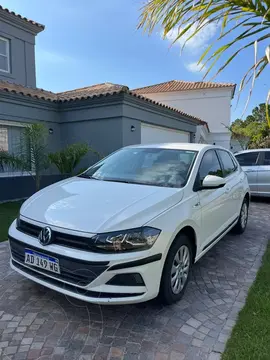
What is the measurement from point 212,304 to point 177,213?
111 cm

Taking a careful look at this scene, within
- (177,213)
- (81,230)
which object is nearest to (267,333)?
(177,213)

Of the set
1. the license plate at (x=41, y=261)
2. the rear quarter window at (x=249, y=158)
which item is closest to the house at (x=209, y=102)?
the rear quarter window at (x=249, y=158)

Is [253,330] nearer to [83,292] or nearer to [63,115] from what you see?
[83,292]

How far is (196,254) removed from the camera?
3387mm

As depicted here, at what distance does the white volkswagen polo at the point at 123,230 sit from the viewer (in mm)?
2486

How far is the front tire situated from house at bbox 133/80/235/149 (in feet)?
73.4

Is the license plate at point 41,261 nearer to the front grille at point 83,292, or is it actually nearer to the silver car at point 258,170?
the front grille at point 83,292

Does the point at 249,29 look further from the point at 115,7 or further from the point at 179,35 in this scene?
the point at 115,7

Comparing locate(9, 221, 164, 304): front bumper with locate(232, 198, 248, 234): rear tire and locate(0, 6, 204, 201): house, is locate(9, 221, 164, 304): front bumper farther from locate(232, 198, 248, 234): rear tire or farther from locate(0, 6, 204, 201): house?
locate(0, 6, 204, 201): house

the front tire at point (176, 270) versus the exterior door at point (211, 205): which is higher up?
the exterior door at point (211, 205)

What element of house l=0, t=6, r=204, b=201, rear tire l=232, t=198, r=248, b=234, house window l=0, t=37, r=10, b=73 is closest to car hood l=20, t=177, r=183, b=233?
rear tire l=232, t=198, r=248, b=234

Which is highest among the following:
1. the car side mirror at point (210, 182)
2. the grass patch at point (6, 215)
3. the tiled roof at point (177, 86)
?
the tiled roof at point (177, 86)

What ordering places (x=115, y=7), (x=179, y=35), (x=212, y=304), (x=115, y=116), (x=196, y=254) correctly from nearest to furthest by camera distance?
(x=179, y=35), (x=212, y=304), (x=196, y=254), (x=115, y=7), (x=115, y=116)

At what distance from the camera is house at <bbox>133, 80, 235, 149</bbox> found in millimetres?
24688
